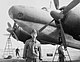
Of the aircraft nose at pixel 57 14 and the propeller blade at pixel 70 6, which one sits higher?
the propeller blade at pixel 70 6

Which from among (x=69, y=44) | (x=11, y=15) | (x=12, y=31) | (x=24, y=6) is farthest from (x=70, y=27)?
(x=12, y=31)

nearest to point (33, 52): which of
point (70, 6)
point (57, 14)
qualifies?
point (57, 14)

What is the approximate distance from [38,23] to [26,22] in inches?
47.6

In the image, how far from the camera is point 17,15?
59.9ft

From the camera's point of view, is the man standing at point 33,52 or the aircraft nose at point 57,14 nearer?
the man standing at point 33,52

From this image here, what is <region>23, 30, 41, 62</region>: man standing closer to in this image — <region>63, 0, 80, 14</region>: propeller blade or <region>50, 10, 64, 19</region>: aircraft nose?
<region>50, 10, 64, 19</region>: aircraft nose

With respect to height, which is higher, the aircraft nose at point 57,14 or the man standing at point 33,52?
the aircraft nose at point 57,14

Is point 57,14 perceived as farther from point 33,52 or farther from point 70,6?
point 33,52

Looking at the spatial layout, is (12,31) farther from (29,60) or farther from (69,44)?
(29,60)

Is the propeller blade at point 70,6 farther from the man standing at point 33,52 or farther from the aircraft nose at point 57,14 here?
the man standing at point 33,52

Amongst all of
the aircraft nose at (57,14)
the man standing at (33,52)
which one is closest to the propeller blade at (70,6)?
the aircraft nose at (57,14)

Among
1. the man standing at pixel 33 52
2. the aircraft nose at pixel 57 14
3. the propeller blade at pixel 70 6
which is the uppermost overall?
the propeller blade at pixel 70 6

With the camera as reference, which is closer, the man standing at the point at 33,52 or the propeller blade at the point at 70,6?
the man standing at the point at 33,52

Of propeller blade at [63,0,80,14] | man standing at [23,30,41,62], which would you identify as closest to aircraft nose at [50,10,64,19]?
propeller blade at [63,0,80,14]
